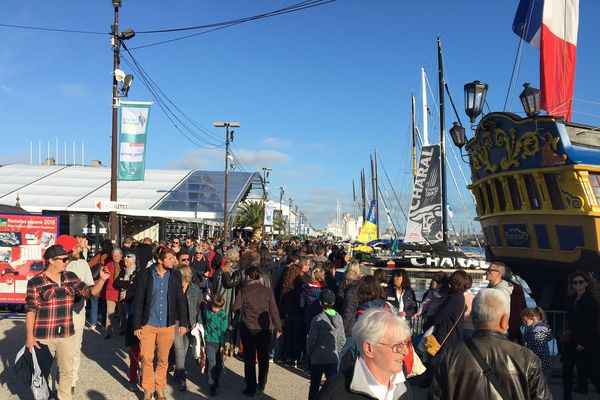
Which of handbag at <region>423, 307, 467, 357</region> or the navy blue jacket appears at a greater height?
the navy blue jacket

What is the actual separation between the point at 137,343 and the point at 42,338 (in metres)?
1.68

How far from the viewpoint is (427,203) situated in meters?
19.0

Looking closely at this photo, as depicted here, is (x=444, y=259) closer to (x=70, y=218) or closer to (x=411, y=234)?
(x=411, y=234)

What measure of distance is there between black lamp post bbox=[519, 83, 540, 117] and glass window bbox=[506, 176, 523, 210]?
2.33m

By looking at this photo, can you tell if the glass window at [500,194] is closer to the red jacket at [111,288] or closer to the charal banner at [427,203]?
the charal banner at [427,203]

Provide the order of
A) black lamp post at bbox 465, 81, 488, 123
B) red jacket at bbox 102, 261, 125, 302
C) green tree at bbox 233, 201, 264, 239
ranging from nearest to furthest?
1. red jacket at bbox 102, 261, 125, 302
2. black lamp post at bbox 465, 81, 488, 123
3. green tree at bbox 233, 201, 264, 239

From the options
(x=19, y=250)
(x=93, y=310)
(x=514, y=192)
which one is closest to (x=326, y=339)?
(x=93, y=310)

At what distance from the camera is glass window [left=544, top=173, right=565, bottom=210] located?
40.0 feet

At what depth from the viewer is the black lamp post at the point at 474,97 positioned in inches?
408

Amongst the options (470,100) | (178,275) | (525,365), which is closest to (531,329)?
(525,365)

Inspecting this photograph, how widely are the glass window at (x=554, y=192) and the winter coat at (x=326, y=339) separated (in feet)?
27.9

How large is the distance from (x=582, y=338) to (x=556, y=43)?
1006 centimetres

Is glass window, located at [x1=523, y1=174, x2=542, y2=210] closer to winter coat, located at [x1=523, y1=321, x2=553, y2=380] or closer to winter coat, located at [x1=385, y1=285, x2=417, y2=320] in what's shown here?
winter coat, located at [x1=385, y1=285, x2=417, y2=320]

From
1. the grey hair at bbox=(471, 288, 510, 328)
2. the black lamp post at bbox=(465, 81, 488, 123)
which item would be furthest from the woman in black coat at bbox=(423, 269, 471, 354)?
the black lamp post at bbox=(465, 81, 488, 123)
